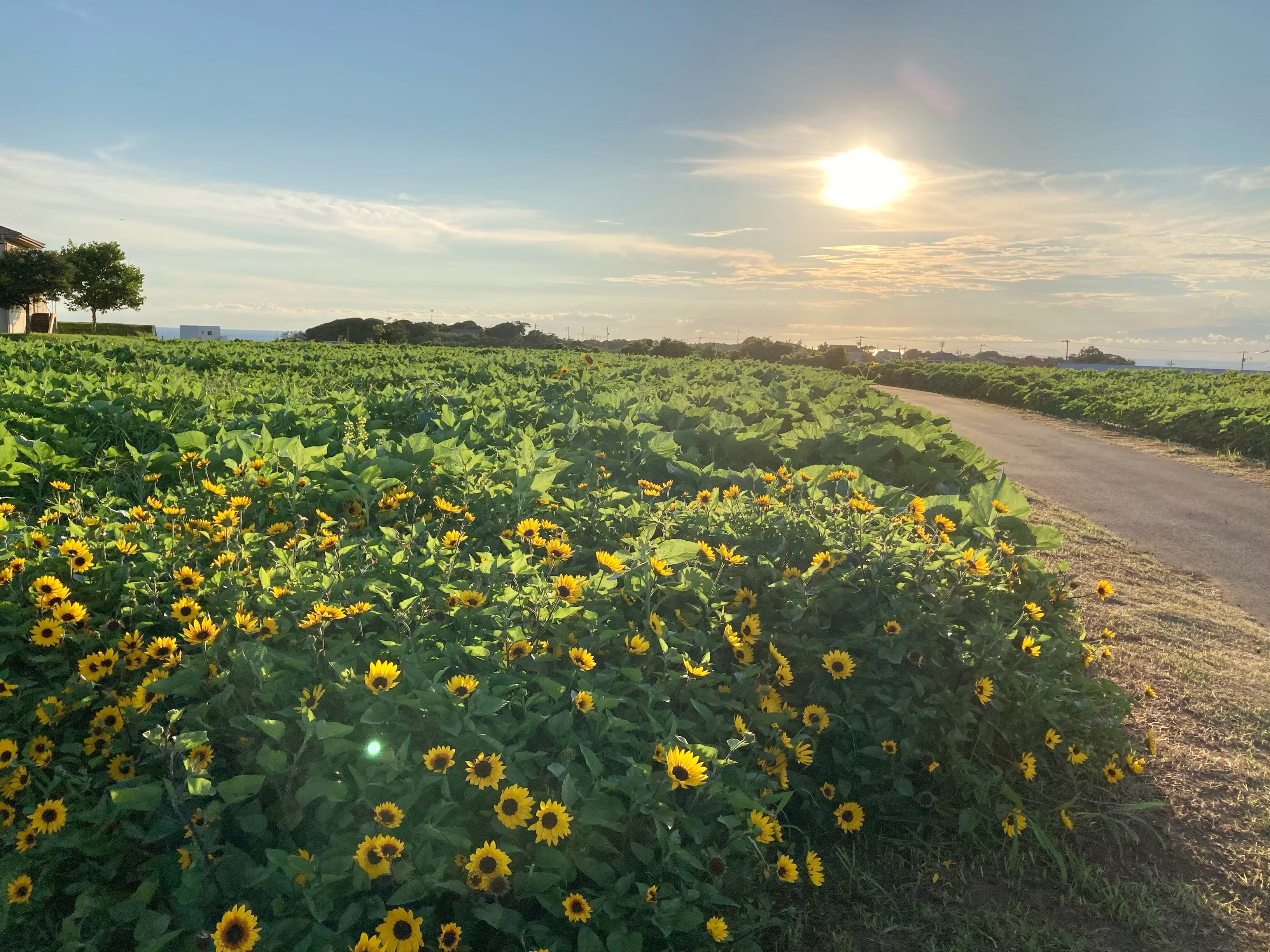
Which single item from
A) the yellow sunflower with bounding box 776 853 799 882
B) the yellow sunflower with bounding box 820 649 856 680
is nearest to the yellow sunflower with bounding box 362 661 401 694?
the yellow sunflower with bounding box 776 853 799 882

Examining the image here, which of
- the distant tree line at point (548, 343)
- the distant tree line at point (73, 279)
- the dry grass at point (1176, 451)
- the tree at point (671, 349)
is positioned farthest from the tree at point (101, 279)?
the dry grass at point (1176, 451)

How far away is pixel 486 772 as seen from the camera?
90.4 inches

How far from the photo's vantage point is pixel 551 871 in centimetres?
Result: 230

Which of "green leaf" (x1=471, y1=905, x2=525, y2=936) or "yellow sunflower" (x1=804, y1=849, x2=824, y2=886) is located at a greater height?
"green leaf" (x1=471, y1=905, x2=525, y2=936)

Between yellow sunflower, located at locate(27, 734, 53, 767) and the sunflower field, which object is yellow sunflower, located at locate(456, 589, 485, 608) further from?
yellow sunflower, located at locate(27, 734, 53, 767)

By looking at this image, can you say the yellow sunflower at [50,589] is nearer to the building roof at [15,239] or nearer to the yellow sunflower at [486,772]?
the yellow sunflower at [486,772]

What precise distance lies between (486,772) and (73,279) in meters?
62.8

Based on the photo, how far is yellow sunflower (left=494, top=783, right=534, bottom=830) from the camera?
87.8 inches

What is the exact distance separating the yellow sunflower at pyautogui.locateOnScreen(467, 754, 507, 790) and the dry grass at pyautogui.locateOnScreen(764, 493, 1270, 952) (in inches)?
50.2

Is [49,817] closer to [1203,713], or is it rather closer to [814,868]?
[814,868]

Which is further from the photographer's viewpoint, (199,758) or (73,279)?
(73,279)

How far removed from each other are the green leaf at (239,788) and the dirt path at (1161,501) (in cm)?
775

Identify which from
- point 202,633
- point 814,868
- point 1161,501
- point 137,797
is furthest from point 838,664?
point 1161,501

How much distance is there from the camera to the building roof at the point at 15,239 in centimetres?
5216
